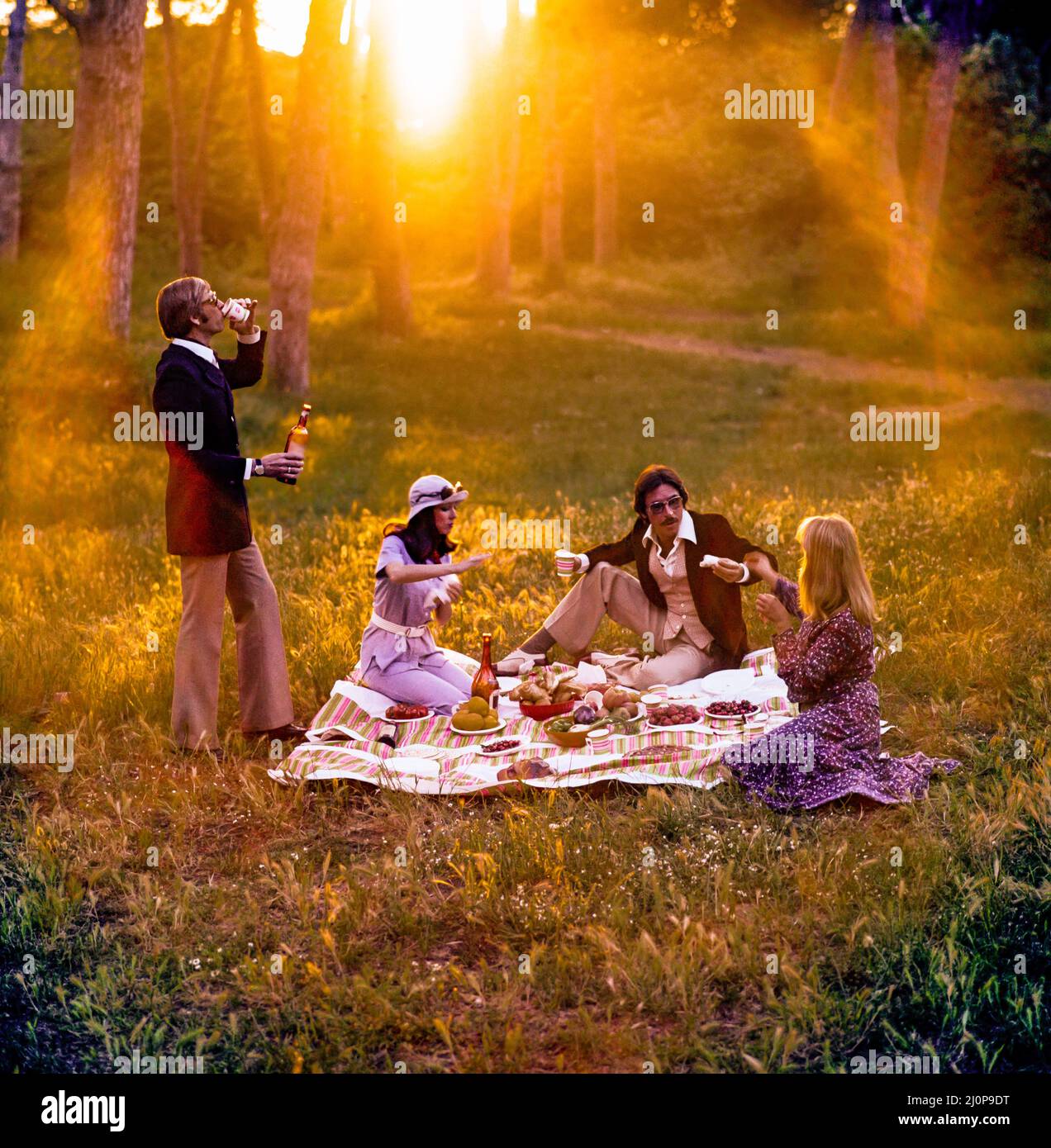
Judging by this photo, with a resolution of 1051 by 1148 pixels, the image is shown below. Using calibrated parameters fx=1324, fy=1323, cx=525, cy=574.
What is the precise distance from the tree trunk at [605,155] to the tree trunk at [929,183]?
36.0 feet

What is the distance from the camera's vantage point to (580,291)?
1251 inches

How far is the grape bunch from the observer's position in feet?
23.4

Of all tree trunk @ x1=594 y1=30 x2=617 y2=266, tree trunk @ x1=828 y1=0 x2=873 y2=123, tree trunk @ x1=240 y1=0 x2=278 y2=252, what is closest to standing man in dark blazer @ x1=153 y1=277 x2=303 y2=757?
tree trunk @ x1=240 y1=0 x2=278 y2=252

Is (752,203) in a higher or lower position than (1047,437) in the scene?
higher

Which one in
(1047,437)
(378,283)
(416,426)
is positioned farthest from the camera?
(378,283)

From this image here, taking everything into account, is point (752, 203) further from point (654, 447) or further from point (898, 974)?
point (898, 974)

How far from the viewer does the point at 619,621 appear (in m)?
8.42

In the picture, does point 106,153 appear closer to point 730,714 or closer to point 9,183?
point 9,183

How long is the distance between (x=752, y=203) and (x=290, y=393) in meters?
25.4

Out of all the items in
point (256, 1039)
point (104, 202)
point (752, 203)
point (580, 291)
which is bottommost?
point (256, 1039)

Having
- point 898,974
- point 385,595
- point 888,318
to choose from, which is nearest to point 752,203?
point 888,318

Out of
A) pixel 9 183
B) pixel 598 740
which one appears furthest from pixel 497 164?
pixel 598 740

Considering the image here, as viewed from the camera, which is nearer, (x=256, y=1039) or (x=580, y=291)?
(x=256, y=1039)

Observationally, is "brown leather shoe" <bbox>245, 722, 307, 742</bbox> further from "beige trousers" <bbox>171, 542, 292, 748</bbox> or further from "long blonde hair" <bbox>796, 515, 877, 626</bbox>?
"long blonde hair" <bbox>796, 515, 877, 626</bbox>
